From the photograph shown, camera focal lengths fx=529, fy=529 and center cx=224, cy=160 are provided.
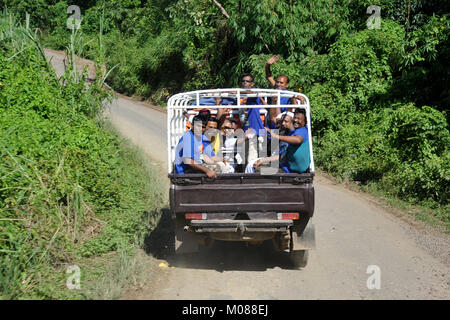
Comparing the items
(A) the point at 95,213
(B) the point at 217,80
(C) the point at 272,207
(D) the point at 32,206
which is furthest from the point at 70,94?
(B) the point at 217,80

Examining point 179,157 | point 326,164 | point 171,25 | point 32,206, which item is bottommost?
point 326,164

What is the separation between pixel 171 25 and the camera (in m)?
25.2

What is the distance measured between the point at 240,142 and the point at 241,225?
1170 mm

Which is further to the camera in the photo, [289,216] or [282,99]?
[282,99]

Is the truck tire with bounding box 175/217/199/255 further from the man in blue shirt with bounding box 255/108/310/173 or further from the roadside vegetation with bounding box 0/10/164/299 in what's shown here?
the man in blue shirt with bounding box 255/108/310/173

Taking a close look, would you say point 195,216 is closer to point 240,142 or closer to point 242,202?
point 242,202

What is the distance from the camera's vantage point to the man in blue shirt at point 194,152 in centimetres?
607

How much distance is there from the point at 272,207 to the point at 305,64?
9.71 meters

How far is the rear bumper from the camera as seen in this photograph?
582cm

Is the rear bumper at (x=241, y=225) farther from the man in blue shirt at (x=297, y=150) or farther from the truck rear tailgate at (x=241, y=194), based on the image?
the man in blue shirt at (x=297, y=150)

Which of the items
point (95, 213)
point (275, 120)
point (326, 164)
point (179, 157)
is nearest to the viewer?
point (179, 157)

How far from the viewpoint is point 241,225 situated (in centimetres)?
583

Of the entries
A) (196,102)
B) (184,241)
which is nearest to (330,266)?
(184,241)
